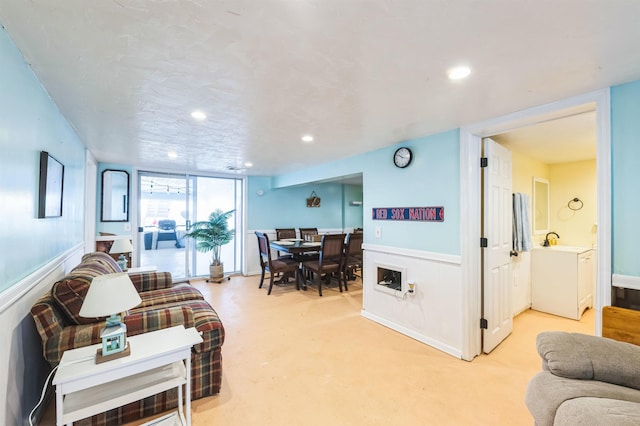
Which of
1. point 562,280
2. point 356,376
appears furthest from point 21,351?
point 562,280

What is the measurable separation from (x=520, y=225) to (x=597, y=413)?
254cm

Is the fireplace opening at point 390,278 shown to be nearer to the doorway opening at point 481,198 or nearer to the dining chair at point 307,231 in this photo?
the doorway opening at point 481,198

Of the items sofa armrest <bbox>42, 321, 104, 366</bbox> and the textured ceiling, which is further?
sofa armrest <bbox>42, 321, 104, 366</bbox>

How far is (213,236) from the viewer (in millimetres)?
5133

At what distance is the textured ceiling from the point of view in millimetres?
1060

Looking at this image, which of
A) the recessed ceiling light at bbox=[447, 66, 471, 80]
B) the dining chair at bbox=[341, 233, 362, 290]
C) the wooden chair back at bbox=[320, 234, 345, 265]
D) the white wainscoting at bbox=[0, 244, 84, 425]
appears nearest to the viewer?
the white wainscoting at bbox=[0, 244, 84, 425]

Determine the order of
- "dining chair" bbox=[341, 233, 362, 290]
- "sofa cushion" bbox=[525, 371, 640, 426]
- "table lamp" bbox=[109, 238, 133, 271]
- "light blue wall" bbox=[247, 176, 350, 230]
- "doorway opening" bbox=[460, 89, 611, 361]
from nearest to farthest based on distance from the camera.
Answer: "sofa cushion" bbox=[525, 371, 640, 426] → "doorway opening" bbox=[460, 89, 611, 361] → "table lamp" bbox=[109, 238, 133, 271] → "dining chair" bbox=[341, 233, 362, 290] → "light blue wall" bbox=[247, 176, 350, 230]

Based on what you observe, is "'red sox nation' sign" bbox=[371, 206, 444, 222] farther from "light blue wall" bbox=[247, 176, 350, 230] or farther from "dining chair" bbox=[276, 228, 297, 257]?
"light blue wall" bbox=[247, 176, 350, 230]

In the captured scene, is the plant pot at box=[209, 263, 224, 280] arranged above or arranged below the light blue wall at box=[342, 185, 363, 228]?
below

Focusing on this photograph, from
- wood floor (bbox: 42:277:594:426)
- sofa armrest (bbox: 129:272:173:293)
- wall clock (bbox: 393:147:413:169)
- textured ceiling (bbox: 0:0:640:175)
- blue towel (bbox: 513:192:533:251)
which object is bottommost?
wood floor (bbox: 42:277:594:426)

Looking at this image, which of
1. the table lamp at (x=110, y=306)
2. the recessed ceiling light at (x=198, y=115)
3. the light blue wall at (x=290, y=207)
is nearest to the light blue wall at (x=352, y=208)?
the light blue wall at (x=290, y=207)

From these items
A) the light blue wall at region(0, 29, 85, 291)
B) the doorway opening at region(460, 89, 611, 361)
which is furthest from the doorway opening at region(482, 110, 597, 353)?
the light blue wall at region(0, 29, 85, 291)

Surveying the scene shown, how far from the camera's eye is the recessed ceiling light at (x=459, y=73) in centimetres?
149

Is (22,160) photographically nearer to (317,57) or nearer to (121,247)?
(317,57)
